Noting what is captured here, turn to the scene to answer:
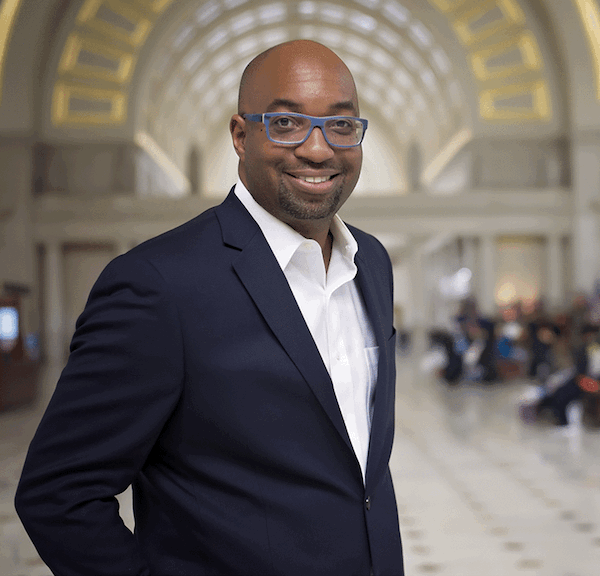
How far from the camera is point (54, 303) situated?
71.8 ft

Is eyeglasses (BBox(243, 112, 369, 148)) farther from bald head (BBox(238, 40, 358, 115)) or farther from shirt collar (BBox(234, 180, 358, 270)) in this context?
shirt collar (BBox(234, 180, 358, 270))

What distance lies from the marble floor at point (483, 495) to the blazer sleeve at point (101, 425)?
143 inches

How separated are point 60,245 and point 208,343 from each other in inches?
851

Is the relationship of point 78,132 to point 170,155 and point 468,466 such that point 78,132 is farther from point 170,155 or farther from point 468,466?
point 468,466

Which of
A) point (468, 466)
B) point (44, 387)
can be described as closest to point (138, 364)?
point (468, 466)

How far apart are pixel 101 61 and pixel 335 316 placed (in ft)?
81.9

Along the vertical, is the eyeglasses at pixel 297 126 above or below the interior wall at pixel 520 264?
above

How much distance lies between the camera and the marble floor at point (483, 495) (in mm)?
4574

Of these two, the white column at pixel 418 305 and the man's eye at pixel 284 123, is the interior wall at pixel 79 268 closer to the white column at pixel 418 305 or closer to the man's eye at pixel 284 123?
the white column at pixel 418 305

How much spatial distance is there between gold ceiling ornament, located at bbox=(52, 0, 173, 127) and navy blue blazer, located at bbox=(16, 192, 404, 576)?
78.1ft

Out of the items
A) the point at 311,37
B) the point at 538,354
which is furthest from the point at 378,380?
the point at 311,37

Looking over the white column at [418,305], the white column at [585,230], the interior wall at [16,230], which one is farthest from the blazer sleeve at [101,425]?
the white column at [585,230]

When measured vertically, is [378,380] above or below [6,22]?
below

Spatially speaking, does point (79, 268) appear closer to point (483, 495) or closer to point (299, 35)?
point (299, 35)
